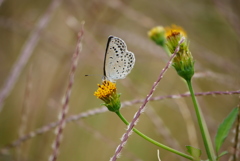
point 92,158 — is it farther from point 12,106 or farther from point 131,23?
point 131,23

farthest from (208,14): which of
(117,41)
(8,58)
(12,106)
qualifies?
(12,106)

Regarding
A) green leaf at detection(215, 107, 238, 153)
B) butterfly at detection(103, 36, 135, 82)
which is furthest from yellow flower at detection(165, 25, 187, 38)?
green leaf at detection(215, 107, 238, 153)

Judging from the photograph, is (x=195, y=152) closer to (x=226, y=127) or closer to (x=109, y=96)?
(x=226, y=127)

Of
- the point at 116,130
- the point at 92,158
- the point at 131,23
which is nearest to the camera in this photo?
the point at 92,158

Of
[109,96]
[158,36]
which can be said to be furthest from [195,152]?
[158,36]

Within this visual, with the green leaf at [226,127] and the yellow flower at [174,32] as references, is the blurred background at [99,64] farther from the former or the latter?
the green leaf at [226,127]

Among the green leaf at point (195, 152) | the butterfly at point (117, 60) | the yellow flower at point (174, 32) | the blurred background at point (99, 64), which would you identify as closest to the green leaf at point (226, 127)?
the green leaf at point (195, 152)
